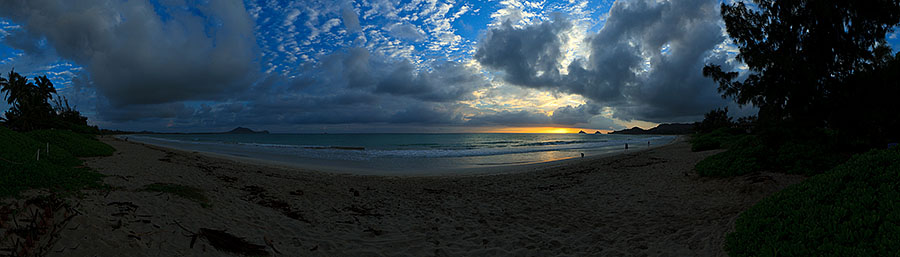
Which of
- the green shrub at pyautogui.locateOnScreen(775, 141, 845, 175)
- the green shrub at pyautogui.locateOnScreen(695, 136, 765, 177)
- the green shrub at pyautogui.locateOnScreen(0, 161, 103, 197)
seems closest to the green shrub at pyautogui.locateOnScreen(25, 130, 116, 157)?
the green shrub at pyautogui.locateOnScreen(0, 161, 103, 197)

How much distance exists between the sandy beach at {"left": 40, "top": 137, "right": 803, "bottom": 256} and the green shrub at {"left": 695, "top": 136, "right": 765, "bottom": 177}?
48 cm

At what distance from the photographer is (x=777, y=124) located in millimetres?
11680

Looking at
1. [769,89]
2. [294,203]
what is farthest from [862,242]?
[769,89]

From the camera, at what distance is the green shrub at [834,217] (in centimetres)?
366

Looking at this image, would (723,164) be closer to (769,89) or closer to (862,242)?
(769,89)

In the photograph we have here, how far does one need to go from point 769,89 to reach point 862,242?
1189cm

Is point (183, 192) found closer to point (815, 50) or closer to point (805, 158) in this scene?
point (805, 158)

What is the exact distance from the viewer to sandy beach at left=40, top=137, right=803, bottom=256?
506cm

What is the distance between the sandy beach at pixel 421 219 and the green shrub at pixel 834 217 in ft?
2.47

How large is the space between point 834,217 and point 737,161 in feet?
28.1

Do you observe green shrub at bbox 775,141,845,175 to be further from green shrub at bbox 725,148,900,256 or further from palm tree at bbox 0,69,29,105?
palm tree at bbox 0,69,29,105

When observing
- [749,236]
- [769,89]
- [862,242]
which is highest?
[769,89]

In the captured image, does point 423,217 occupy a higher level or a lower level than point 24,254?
lower

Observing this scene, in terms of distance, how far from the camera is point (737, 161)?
440 inches
